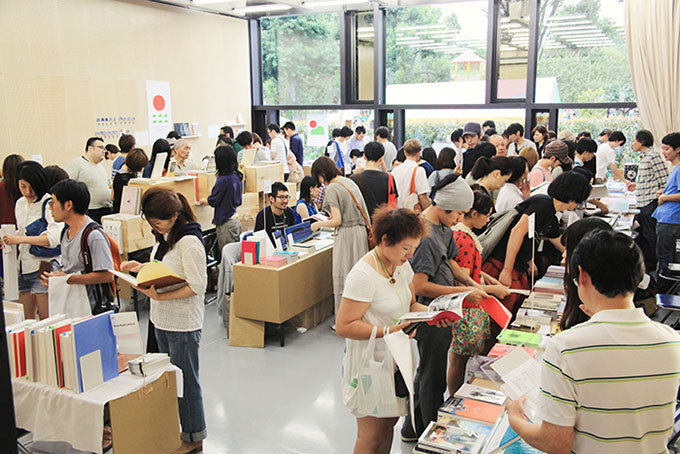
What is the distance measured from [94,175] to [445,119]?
22.3 feet

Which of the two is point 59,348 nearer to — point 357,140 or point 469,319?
point 469,319

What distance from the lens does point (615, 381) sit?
4.82 feet

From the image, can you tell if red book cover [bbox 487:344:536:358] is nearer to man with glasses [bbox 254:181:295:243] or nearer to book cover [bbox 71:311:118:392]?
book cover [bbox 71:311:118:392]

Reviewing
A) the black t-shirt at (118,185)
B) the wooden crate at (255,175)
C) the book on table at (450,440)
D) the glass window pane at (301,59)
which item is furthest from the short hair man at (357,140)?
the book on table at (450,440)

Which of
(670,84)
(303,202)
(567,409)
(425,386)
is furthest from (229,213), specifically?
(670,84)

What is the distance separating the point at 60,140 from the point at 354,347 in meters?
7.45

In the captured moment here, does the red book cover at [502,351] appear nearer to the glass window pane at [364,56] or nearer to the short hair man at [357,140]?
the short hair man at [357,140]

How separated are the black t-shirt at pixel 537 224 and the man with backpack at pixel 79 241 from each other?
8.48 ft

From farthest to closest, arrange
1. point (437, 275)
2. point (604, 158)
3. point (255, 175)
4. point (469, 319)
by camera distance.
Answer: point (604, 158) < point (255, 175) < point (469, 319) < point (437, 275)

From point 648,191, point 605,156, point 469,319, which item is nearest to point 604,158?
point 605,156

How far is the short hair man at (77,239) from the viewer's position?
342 cm

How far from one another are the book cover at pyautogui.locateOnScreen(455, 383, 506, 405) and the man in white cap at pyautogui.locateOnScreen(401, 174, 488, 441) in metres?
0.37

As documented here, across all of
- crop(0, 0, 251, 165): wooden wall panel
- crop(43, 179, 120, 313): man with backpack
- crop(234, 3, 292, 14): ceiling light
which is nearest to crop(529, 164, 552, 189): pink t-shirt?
crop(43, 179, 120, 313): man with backpack

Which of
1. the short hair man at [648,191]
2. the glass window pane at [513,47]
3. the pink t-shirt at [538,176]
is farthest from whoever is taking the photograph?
the glass window pane at [513,47]
